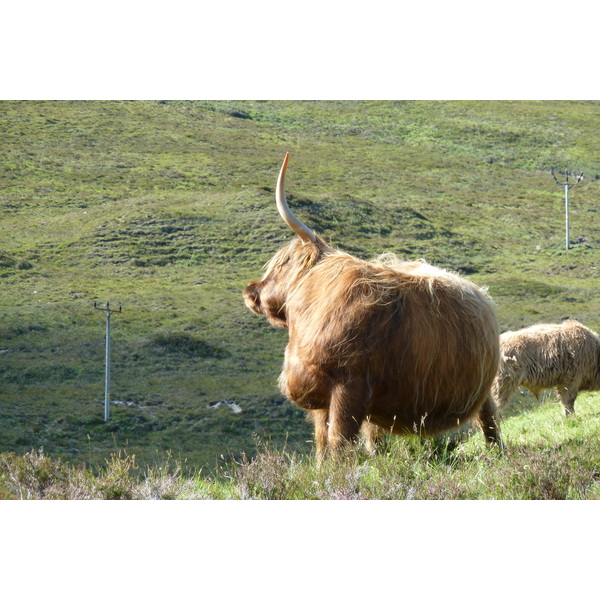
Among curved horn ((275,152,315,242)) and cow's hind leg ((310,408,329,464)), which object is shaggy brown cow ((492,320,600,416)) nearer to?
curved horn ((275,152,315,242))

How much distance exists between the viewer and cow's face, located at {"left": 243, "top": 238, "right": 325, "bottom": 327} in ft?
20.4

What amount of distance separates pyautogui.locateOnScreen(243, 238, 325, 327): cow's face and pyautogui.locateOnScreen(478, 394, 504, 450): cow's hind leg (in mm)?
1782

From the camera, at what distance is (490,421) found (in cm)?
668

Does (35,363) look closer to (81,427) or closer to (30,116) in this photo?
(81,427)

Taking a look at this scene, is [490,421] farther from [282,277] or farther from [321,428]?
[282,277]

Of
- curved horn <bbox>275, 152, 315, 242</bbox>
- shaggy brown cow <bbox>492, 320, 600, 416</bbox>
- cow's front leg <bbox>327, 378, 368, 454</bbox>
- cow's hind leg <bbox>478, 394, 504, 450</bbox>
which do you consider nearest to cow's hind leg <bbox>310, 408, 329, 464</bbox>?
cow's front leg <bbox>327, 378, 368, 454</bbox>

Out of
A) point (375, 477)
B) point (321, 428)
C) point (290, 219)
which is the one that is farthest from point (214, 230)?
point (375, 477)

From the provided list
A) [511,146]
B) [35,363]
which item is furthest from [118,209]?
[511,146]

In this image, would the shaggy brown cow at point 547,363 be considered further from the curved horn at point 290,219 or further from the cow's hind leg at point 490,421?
the curved horn at point 290,219

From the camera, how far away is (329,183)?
7581 cm

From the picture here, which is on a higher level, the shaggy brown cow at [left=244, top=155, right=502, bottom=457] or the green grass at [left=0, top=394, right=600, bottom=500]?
the shaggy brown cow at [left=244, top=155, right=502, bottom=457]

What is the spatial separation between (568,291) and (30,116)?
48.7 metres

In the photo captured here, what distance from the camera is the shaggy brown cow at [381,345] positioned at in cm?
534

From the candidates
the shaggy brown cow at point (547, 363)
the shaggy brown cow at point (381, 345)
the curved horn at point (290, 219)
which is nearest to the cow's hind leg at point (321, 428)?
the shaggy brown cow at point (381, 345)
